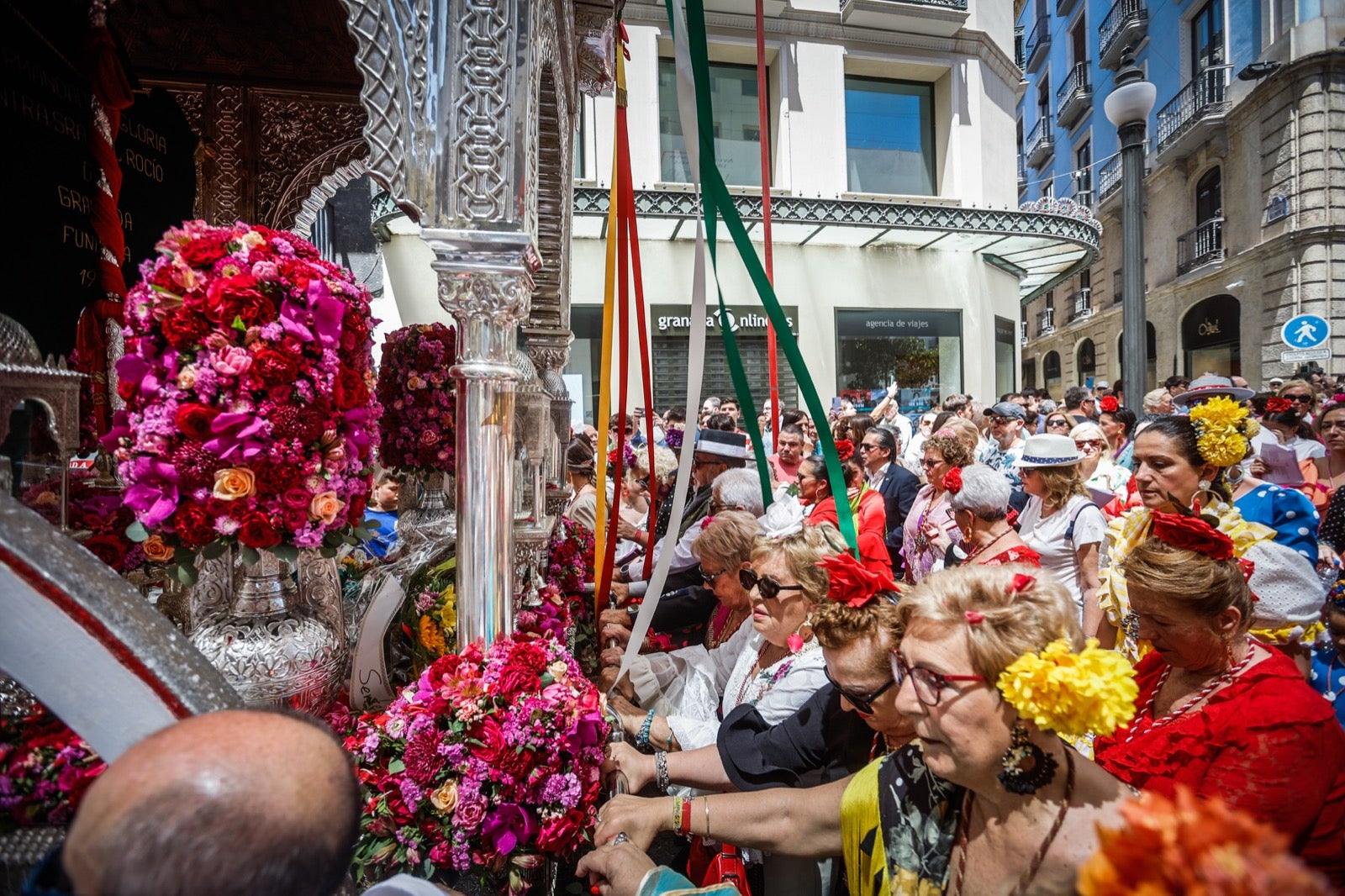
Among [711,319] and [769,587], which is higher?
[711,319]

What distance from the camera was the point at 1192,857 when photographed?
67 cm

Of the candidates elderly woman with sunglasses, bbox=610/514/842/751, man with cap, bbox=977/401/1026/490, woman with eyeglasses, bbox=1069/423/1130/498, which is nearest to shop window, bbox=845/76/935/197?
man with cap, bbox=977/401/1026/490

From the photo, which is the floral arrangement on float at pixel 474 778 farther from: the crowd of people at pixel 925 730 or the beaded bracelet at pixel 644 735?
the beaded bracelet at pixel 644 735

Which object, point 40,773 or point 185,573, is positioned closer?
point 40,773

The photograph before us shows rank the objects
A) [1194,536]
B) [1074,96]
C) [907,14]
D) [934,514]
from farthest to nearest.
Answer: [1074,96]
[907,14]
[934,514]
[1194,536]

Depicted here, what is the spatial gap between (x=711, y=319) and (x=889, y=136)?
19.6ft

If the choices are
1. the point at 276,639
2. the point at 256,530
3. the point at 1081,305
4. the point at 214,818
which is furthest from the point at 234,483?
the point at 1081,305

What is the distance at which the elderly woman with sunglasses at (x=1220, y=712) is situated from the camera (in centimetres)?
171

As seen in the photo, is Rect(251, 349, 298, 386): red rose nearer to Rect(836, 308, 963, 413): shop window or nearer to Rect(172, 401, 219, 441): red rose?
Rect(172, 401, 219, 441): red rose

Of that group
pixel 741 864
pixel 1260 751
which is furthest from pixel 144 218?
pixel 1260 751

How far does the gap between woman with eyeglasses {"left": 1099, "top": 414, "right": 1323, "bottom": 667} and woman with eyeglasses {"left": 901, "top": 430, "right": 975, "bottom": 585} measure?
1.31 metres

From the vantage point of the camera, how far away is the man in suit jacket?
5.75 m

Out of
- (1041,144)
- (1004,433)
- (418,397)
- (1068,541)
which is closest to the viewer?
(418,397)

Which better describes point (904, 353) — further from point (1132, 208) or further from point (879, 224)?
point (1132, 208)
